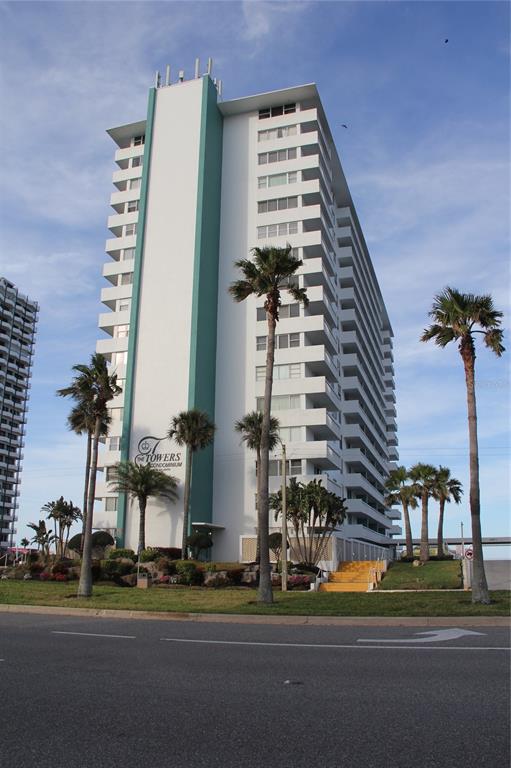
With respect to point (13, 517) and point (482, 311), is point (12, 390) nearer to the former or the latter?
point (13, 517)

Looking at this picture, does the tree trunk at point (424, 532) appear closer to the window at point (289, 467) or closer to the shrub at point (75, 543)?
the window at point (289, 467)

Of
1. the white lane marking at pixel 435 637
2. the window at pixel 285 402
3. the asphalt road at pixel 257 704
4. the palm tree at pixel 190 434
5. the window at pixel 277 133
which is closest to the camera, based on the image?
the asphalt road at pixel 257 704

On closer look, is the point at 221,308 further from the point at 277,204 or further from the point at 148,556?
the point at 148,556

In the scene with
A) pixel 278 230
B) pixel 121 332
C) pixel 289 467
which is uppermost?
pixel 278 230

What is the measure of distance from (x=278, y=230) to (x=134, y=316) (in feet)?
53.8

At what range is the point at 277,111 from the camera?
68562mm

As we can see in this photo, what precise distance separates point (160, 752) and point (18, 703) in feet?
8.00

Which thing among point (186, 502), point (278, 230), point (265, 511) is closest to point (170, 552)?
point (186, 502)

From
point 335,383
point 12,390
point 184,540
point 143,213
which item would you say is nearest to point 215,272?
point 143,213

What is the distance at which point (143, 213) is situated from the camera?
65438 millimetres

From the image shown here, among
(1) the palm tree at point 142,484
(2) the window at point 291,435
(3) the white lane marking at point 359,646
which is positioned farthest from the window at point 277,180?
(3) the white lane marking at point 359,646

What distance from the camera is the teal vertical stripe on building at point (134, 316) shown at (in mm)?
57281

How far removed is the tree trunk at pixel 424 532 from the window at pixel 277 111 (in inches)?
1666

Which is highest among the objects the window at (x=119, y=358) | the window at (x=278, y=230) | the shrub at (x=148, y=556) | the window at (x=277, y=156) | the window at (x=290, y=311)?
the window at (x=277, y=156)
